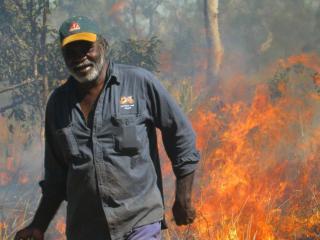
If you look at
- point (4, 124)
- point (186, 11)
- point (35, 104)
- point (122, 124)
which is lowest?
point (4, 124)

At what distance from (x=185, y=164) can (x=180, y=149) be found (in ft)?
0.26

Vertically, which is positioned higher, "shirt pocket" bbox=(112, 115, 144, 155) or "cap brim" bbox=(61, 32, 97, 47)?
"cap brim" bbox=(61, 32, 97, 47)

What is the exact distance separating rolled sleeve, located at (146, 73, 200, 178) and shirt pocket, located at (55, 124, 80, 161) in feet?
1.32

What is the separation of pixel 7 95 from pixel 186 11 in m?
13.1

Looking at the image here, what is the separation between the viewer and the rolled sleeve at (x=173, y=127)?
266 centimetres

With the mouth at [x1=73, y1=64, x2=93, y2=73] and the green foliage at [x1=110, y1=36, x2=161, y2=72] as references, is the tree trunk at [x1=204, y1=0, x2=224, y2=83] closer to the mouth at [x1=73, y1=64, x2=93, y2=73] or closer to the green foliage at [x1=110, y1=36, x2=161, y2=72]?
the green foliage at [x1=110, y1=36, x2=161, y2=72]

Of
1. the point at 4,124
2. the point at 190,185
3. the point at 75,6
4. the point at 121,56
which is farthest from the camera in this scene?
the point at 75,6

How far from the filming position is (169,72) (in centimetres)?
1836

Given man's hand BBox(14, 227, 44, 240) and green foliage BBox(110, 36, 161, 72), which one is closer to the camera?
man's hand BBox(14, 227, 44, 240)

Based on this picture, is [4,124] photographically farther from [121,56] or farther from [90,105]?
[90,105]

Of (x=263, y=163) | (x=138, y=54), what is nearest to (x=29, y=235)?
(x=263, y=163)

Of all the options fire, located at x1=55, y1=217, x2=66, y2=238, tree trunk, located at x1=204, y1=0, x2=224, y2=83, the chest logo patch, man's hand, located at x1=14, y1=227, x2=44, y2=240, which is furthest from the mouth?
tree trunk, located at x1=204, y1=0, x2=224, y2=83

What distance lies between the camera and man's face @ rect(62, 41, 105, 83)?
2.62 metres

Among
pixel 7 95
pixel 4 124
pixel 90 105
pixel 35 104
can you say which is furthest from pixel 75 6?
pixel 90 105
